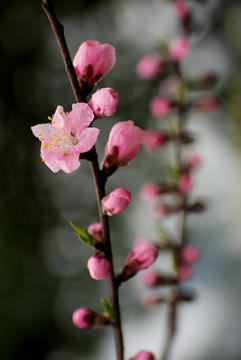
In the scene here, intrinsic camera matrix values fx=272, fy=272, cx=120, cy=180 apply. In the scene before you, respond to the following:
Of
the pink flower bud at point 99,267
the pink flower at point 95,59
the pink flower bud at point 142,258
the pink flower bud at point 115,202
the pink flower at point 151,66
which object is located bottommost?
the pink flower bud at point 142,258

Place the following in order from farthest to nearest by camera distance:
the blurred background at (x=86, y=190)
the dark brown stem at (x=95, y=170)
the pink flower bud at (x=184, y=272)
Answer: the blurred background at (x=86, y=190) → the pink flower bud at (x=184, y=272) → the dark brown stem at (x=95, y=170)

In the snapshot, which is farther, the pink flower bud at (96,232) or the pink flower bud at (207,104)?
the pink flower bud at (207,104)

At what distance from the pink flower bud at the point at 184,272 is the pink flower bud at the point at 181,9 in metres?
0.56

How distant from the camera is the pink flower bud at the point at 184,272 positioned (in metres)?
0.53

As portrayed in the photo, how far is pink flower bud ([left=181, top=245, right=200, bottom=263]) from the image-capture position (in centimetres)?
55

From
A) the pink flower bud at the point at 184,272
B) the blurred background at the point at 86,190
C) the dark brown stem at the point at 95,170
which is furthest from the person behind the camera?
the blurred background at the point at 86,190

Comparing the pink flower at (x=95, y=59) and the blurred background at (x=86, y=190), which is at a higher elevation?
the pink flower at (x=95, y=59)

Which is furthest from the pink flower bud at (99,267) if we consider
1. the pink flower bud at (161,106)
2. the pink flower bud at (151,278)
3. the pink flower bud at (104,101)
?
the pink flower bud at (161,106)

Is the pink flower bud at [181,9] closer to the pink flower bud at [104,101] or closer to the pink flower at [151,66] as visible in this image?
the pink flower at [151,66]

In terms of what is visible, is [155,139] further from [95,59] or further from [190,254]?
[95,59]

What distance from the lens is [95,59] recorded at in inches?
9.9

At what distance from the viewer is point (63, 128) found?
266mm

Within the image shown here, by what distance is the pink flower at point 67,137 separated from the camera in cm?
22

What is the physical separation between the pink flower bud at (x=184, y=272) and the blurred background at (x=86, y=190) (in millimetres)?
612
